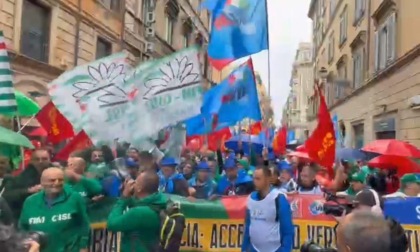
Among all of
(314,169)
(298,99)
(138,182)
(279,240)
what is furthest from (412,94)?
(298,99)

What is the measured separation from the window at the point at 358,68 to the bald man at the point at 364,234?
2232 centimetres

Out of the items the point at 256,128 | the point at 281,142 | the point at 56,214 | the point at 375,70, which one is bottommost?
the point at 56,214

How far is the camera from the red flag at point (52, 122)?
9617 mm

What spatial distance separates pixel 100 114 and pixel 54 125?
8.29 ft

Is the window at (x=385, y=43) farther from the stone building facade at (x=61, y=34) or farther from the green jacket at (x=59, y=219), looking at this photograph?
the green jacket at (x=59, y=219)

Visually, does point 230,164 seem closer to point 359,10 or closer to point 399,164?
point 399,164

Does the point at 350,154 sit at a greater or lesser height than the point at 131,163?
greater

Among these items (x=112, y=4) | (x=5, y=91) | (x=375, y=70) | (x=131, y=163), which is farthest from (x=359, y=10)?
(x=5, y=91)

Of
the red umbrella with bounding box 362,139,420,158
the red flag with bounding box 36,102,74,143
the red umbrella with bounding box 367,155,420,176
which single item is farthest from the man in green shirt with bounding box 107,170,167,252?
the red umbrella with bounding box 367,155,420,176

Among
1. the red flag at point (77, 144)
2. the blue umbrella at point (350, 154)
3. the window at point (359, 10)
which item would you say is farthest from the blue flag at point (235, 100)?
the window at point (359, 10)

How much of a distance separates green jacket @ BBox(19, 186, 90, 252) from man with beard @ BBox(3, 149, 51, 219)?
0.70 m

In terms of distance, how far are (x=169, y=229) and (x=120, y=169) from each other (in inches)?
138

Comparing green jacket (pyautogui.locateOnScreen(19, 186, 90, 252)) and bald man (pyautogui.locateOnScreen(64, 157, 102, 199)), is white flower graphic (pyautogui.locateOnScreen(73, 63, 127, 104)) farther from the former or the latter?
green jacket (pyautogui.locateOnScreen(19, 186, 90, 252))

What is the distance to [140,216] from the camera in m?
4.64
